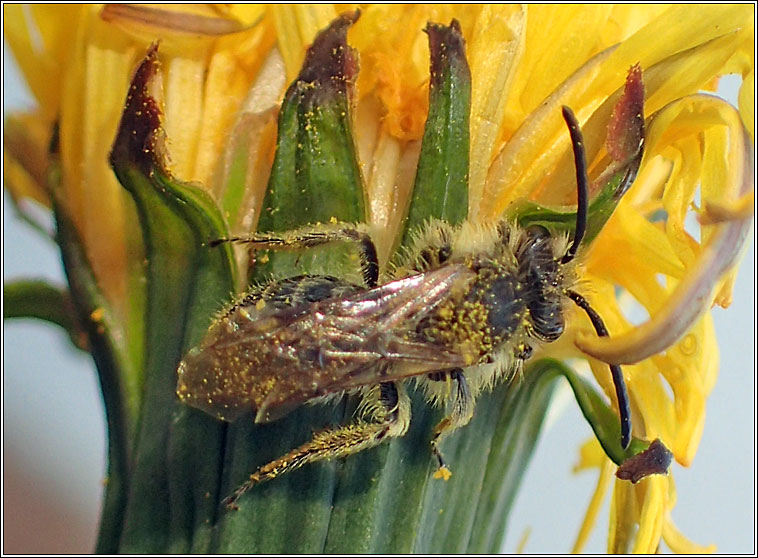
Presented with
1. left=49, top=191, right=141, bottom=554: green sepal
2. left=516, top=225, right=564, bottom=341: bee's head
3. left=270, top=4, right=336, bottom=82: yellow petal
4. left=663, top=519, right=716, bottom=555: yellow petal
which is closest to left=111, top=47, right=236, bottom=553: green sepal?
left=49, top=191, right=141, bottom=554: green sepal

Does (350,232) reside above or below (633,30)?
below

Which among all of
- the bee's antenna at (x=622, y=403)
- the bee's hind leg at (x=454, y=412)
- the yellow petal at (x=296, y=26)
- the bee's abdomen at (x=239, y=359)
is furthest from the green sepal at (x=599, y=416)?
the yellow petal at (x=296, y=26)

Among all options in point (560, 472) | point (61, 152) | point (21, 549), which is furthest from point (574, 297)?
point (21, 549)

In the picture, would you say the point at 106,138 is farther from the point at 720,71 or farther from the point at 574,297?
the point at 720,71

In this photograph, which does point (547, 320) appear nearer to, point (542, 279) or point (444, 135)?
point (542, 279)

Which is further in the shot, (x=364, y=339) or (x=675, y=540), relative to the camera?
(x=675, y=540)

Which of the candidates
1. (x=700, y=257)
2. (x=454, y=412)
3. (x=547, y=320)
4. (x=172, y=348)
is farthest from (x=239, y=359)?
(x=700, y=257)

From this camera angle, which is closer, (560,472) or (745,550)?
(745,550)
